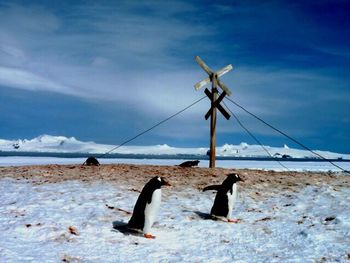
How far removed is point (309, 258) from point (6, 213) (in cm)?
786

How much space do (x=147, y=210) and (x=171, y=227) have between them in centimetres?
121

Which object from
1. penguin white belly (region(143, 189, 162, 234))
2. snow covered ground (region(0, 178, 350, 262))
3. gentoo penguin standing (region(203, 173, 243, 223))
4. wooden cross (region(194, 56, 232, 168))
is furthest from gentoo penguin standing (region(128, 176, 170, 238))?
wooden cross (region(194, 56, 232, 168))

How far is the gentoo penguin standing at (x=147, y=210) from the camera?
10195mm

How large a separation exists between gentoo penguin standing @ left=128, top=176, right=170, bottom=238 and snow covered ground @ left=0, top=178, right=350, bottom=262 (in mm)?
343

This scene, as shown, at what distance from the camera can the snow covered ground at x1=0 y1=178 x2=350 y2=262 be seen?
8680 millimetres

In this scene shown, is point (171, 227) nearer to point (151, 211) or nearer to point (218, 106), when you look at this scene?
point (151, 211)

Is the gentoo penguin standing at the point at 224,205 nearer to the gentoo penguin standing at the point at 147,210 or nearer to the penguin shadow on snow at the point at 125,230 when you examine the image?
the gentoo penguin standing at the point at 147,210

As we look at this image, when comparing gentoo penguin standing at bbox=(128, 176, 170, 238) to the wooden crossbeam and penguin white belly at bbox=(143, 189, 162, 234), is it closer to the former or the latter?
penguin white belly at bbox=(143, 189, 162, 234)

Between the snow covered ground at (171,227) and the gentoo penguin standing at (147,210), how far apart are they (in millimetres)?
343

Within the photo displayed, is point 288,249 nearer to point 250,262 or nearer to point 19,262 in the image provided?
point 250,262

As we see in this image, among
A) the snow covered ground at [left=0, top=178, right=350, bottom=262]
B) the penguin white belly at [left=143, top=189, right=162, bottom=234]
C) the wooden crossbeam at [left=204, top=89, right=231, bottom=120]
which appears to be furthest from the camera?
the wooden crossbeam at [left=204, top=89, right=231, bottom=120]

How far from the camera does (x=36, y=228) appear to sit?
1012cm

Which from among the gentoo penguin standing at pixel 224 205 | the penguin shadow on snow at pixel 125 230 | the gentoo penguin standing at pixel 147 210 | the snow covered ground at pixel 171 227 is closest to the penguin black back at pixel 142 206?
the gentoo penguin standing at pixel 147 210

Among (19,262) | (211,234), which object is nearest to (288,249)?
(211,234)
